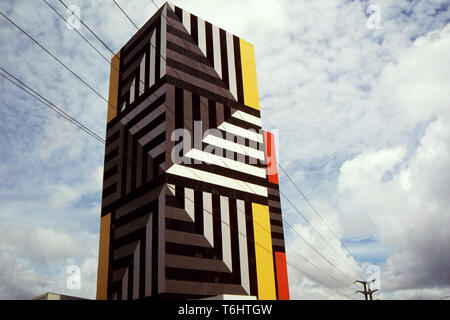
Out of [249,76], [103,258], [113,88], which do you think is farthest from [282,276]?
[113,88]

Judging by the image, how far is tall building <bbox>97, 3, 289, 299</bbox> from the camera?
34.2m

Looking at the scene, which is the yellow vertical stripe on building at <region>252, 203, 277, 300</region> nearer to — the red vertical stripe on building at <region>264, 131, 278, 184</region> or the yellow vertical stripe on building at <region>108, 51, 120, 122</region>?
the red vertical stripe on building at <region>264, 131, 278, 184</region>

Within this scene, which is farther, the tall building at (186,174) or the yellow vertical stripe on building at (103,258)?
the yellow vertical stripe on building at (103,258)

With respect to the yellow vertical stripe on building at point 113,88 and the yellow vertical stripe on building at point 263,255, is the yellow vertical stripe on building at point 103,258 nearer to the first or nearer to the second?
the yellow vertical stripe on building at point 113,88

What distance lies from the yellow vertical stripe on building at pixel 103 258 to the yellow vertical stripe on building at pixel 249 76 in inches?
871

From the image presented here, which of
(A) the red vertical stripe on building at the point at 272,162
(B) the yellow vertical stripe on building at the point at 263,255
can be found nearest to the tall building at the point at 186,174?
(B) the yellow vertical stripe on building at the point at 263,255

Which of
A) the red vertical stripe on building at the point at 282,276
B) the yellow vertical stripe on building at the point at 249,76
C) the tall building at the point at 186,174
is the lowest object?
the red vertical stripe on building at the point at 282,276

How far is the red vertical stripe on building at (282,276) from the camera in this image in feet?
130

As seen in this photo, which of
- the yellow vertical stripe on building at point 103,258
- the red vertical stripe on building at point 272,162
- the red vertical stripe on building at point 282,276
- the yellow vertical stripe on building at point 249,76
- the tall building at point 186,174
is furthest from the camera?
the red vertical stripe on building at point 272,162

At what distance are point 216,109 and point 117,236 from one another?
709 inches

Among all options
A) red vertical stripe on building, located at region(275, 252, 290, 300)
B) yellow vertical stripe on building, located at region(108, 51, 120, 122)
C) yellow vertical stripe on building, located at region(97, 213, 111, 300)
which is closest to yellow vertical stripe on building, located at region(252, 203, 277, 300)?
red vertical stripe on building, located at region(275, 252, 290, 300)

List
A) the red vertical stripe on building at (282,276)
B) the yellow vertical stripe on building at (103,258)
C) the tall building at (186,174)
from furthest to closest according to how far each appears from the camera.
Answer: the yellow vertical stripe on building at (103,258), the red vertical stripe on building at (282,276), the tall building at (186,174)

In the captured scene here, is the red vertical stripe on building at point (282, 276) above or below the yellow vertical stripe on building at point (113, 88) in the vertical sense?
below
